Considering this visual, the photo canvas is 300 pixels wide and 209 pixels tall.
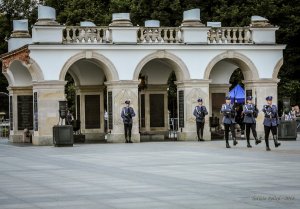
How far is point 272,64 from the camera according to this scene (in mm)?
41250

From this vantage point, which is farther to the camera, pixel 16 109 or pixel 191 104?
pixel 16 109

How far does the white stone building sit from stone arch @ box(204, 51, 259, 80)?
1.8 inches

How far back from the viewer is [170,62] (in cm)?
4044

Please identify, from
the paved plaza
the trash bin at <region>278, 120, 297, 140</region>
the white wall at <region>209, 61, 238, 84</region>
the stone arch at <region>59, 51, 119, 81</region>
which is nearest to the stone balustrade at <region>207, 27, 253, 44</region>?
the white wall at <region>209, 61, 238, 84</region>

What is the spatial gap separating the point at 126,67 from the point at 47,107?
13.4ft

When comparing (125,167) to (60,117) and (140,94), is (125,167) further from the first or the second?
(140,94)

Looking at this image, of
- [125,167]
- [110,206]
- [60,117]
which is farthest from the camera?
[60,117]

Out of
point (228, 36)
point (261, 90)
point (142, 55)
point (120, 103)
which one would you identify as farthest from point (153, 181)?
point (261, 90)

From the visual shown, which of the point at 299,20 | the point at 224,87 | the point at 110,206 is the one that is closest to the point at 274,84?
the point at 224,87

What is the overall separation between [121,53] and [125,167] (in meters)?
18.0

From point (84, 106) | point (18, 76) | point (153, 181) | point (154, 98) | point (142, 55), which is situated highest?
point (142, 55)

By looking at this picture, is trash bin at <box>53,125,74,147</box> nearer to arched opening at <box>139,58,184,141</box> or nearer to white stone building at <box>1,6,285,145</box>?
white stone building at <box>1,6,285,145</box>

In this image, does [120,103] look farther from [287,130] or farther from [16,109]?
[287,130]

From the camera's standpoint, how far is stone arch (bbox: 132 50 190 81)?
129 ft
